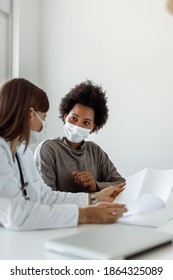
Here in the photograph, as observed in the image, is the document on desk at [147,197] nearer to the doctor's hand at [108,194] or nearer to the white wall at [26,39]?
the doctor's hand at [108,194]

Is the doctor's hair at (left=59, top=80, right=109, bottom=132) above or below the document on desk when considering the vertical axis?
above

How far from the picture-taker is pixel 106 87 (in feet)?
10.3

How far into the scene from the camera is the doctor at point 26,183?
1199 mm

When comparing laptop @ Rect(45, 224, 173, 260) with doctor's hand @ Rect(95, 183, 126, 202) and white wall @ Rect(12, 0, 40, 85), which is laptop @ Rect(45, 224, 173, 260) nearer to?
doctor's hand @ Rect(95, 183, 126, 202)

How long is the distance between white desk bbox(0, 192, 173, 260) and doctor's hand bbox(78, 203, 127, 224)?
0.13 feet

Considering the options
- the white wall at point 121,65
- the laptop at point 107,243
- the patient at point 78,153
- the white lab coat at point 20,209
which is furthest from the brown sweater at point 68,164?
the laptop at point 107,243

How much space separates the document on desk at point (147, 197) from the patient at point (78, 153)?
37 centimetres

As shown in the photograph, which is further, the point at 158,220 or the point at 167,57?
the point at 167,57

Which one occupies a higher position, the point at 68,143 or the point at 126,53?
the point at 126,53

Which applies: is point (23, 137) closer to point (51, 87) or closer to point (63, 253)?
point (63, 253)

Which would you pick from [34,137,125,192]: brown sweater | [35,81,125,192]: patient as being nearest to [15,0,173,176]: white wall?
[35,81,125,192]: patient

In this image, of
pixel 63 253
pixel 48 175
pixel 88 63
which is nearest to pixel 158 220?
pixel 63 253

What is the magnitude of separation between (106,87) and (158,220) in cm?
192

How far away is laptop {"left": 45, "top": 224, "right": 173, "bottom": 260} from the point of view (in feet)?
2.91
